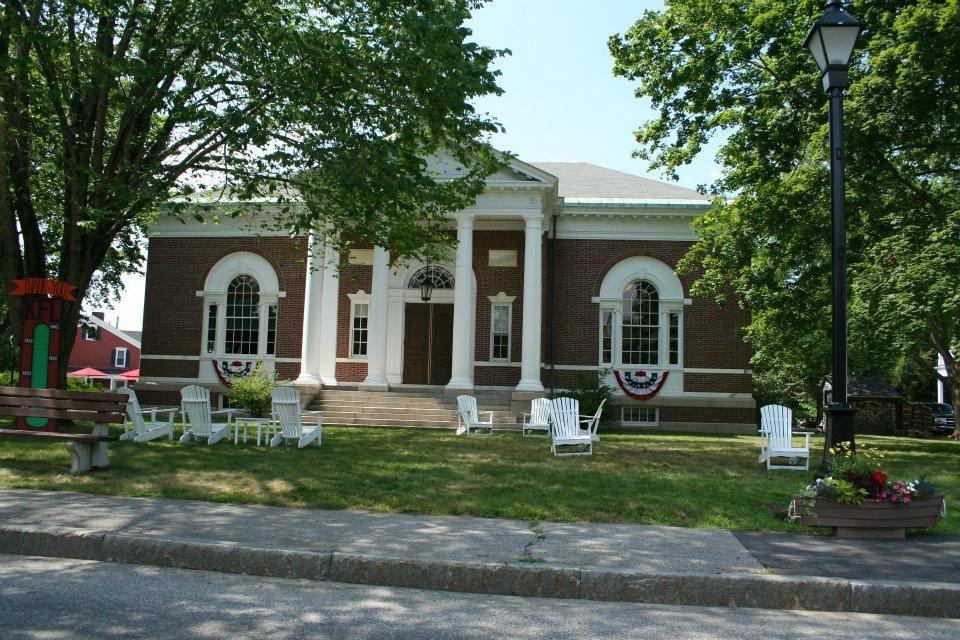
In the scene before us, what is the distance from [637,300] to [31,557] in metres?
20.1

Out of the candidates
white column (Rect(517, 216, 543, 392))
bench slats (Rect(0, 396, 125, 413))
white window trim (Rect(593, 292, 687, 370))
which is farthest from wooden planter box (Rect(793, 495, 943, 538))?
white window trim (Rect(593, 292, 687, 370))

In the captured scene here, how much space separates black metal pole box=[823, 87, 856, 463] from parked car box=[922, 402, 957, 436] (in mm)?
29008

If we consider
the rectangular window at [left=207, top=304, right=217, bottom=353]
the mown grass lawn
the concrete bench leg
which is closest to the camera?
the mown grass lawn

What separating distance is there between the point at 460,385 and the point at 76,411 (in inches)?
488

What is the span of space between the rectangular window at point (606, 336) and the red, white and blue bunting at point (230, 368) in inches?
439

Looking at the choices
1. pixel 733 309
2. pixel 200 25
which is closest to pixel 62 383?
pixel 200 25

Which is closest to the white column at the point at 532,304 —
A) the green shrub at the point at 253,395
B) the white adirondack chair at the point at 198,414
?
the green shrub at the point at 253,395

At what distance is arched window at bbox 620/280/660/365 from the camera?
24406 millimetres

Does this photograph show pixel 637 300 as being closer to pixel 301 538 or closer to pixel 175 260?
pixel 175 260

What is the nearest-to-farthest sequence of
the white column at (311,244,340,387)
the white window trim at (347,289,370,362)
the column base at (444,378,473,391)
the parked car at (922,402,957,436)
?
the column base at (444,378,473,391), the white column at (311,244,340,387), the white window trim at (347,289,370,362), the parked car at (922,402,957,436)

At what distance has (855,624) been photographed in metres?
5.36

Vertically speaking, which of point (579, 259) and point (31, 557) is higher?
point (579, 259)

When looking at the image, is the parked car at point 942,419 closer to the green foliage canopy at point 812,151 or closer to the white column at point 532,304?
the green foliage canopy at point 812,151

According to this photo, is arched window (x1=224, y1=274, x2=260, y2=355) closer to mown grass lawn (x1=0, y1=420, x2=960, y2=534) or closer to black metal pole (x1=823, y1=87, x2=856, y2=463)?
mown grass lawn (x1=0, y1=420, x2=960, y2=534)
